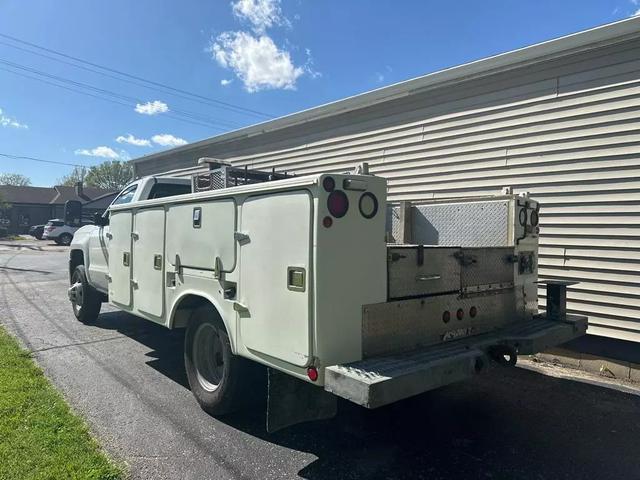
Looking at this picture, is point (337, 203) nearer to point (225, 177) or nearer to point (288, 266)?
point (288, 266)

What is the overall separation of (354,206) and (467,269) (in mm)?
1327

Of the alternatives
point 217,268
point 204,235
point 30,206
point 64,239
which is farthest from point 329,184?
point 30,206

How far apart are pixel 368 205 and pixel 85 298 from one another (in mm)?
6041

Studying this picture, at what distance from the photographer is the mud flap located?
302cm

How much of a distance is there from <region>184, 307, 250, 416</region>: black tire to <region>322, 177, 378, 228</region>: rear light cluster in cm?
147

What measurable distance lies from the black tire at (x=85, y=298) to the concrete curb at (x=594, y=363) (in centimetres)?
665

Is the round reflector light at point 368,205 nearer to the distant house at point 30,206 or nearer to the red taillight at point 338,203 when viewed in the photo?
the red taillight at point 338,203

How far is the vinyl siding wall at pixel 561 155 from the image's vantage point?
5.35 m

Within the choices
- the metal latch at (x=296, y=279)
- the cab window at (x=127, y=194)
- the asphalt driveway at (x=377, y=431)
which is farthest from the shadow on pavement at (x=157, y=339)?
the metal latch at (x=296, y=279)

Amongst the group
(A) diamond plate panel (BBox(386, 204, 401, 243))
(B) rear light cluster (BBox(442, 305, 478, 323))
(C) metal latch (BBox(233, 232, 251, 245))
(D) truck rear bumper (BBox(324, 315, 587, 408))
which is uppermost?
(A) diamond plate panel (BBox(386, 204, 401, 243))

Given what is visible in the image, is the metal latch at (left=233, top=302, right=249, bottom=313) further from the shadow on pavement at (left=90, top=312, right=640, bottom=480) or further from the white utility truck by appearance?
the shadow on pavement at (left=90, top=312, right=640, bottom=480)

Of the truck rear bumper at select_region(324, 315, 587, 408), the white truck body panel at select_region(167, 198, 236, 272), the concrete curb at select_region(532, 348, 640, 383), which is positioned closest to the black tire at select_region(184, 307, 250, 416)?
the white truck body panel at select_region(167, 198, 236, 272)

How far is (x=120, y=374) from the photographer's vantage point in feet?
16.7

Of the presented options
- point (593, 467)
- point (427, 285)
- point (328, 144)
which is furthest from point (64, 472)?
point (328, 144)
